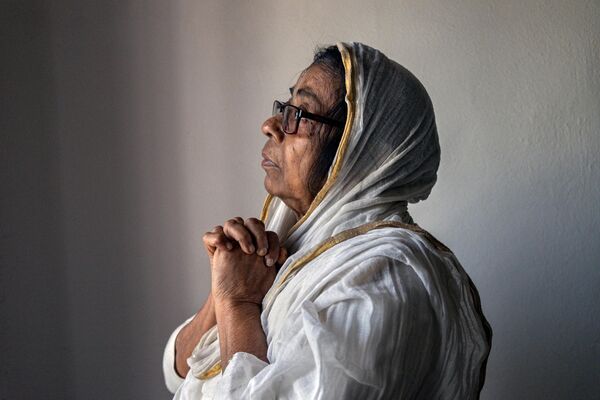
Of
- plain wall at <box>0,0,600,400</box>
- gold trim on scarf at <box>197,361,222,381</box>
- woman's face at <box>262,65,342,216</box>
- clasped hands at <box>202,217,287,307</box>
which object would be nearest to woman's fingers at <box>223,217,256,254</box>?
clasped hands at <box>202,217,287,307</box>

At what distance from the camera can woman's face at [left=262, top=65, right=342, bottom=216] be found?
4.15 ft

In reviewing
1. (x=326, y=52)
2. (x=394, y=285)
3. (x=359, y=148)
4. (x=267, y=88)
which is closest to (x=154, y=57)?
(x=267, y=88)

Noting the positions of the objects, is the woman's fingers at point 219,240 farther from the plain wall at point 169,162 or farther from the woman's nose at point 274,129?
the plain wall at point 169,162

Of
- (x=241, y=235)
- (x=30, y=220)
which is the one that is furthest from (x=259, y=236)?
(x=30, y=220)

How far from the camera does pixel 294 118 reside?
128 centimetres

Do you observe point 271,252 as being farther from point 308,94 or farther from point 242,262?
point 308,94

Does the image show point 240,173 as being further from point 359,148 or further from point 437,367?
point 437,367

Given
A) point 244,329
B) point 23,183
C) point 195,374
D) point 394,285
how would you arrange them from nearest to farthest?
point 394,285
point 244,329
point 195,374
point 23,183

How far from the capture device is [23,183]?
1.95m

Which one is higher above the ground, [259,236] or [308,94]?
[308,94]

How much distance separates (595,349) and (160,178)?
129 centimetres

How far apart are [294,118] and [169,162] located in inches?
34.2

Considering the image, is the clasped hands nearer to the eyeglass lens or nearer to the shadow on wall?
the eyeglass lens

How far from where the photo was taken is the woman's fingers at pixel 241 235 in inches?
48.1
